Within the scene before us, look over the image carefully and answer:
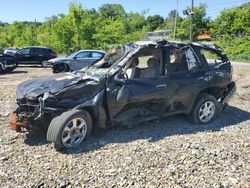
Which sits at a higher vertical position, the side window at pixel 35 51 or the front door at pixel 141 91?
the side window at pixel 35 51

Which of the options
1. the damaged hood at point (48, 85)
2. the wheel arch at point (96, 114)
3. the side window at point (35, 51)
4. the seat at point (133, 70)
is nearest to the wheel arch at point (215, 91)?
the seat at point (133, 70)

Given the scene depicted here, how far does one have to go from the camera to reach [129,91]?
524cm

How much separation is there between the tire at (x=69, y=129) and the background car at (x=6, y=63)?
12019 millimetres

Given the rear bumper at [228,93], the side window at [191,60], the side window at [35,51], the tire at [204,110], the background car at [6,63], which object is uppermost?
the side window at [35,51]

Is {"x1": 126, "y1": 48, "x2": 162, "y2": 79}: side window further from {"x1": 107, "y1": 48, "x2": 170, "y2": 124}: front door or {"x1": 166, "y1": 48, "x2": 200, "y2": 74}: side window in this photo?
{"x1": 166, "y1": 48, "x2": 200, "y2": 74}: side window

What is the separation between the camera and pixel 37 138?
5.21 m

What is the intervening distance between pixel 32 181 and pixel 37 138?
4.89ft

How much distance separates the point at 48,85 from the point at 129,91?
137cm

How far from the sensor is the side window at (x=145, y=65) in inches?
217

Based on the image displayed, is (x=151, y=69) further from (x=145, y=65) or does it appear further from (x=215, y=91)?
(x=215, y=91)

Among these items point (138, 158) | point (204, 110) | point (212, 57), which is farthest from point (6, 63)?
point (138, 158)

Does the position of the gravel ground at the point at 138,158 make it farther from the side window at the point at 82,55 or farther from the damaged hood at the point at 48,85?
the side window at the point at 82,55

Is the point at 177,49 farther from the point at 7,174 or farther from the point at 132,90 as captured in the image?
the point at 7,174

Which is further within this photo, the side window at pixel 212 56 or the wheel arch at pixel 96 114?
the side window at pixel 212 56
